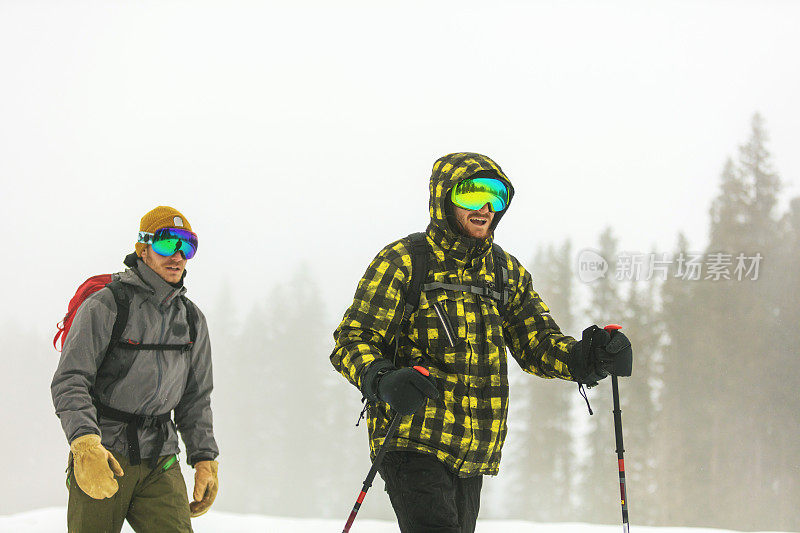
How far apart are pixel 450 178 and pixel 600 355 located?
0.77 metres

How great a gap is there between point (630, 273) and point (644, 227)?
75 cm

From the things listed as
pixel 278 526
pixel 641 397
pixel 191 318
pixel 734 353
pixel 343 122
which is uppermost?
pixel 343 122

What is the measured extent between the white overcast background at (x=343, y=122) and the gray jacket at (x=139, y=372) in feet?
25.0

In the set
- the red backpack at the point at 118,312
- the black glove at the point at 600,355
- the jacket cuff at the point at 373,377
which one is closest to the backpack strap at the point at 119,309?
the red backpack at the point at 118,312

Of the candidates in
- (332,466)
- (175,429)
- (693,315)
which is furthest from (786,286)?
(175,429)

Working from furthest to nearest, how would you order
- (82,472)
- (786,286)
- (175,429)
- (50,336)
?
(50,336) < (786,286) < (175,429) < (82,472)

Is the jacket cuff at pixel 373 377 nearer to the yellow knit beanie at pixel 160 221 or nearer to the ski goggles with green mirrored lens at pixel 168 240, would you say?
the ski goggles with green mirrored lens at pixel 168 240

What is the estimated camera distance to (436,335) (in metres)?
2.30

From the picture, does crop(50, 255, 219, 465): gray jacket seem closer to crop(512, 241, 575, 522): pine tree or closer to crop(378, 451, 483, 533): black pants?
crop(378, 451, 483, 533): black pants

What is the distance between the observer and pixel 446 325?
2299mm

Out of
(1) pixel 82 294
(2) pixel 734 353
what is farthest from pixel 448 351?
(2) pixel 734 353

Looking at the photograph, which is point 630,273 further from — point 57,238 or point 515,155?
point 57,238

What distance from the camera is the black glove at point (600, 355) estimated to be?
7.96ft

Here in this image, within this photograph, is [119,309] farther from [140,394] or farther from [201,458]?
[201,458]
